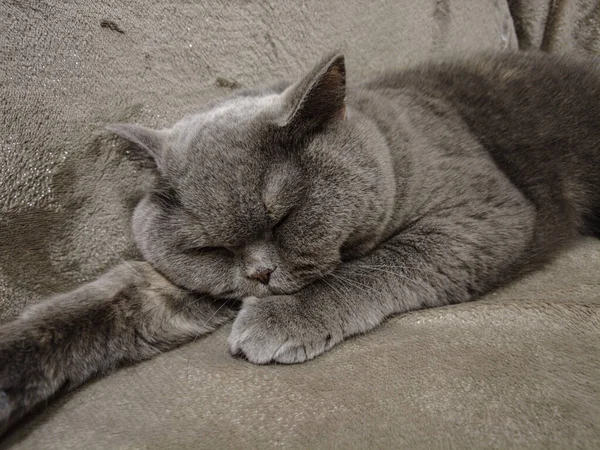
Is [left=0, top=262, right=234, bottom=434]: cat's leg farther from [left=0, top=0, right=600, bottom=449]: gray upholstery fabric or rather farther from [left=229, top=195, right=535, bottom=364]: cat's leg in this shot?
[left=229, top=195, right=535, bottom=364]: cat's leg

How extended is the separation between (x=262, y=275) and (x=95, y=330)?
344 mm

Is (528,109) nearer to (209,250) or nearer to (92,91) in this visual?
(209,250)

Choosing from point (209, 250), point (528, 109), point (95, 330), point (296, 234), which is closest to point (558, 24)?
point (528, 109)

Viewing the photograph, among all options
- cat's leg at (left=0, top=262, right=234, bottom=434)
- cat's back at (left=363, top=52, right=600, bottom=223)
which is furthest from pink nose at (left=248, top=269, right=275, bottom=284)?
cat's back at (left=363, top=52, right=600, bottom=223)

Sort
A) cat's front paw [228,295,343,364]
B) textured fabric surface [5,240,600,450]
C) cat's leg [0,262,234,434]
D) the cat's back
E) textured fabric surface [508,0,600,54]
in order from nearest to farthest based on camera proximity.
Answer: textured fabric surface [5,240,600,450]
cat's leg [0,262,234,434]
cat's front paw [228,295,343,364]
the cat's back
textured fabric surface [508,0,600,54]

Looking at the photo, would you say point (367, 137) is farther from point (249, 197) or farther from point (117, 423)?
point (117, 423)

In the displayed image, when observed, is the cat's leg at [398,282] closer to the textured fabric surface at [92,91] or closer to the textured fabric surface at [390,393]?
the textured fabric surface at [390,393]

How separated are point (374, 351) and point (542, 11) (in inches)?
77.8

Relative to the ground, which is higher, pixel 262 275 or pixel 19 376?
pixel 262 275

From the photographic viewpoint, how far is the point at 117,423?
0.79 m

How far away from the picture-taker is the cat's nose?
1020 millimetres

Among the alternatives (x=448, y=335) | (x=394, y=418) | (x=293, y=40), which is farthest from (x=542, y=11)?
(x=394, y=418)

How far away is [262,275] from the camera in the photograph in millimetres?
1030

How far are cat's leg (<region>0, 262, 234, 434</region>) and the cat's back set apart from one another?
80 centimetres
